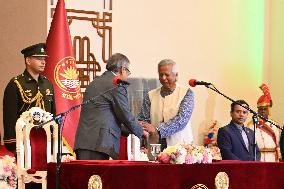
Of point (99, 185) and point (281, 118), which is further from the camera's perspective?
point (281, 118)

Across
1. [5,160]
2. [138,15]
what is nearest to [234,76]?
[138,15]

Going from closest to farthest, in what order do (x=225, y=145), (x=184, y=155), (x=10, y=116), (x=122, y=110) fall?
(x=184, y=155) < (x=122, y=110) < (x=10, y=116) < (x=225, y=145)

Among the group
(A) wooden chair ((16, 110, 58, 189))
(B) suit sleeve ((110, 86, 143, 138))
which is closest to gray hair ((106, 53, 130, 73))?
(B) suit sleeve ((110, 86, 143, 138))

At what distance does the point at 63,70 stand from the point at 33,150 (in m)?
2.06

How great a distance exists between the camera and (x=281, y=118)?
10.1m

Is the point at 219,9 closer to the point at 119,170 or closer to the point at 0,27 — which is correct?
the point at 0,27

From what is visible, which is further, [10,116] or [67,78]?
[67,78]

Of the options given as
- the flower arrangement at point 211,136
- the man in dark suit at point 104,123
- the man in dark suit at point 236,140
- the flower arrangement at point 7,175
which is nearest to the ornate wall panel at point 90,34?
the flower arrangement at point 211,136

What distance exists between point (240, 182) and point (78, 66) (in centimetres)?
366

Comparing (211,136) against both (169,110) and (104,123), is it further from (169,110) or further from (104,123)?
(104,123)

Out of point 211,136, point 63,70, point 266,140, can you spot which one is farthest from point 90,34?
point 266,140

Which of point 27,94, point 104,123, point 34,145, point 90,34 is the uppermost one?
point 90,34

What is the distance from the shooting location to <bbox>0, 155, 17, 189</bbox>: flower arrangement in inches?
231

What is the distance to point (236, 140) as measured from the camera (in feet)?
→ 24.7
